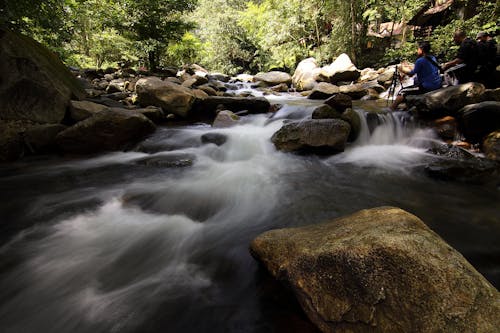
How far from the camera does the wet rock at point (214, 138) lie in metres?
6.18

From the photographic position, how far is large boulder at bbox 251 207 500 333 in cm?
123

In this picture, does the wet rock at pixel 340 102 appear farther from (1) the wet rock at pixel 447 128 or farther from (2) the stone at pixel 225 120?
(2) the stone at pixel 225 120

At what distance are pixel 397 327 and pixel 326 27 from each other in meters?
20.3

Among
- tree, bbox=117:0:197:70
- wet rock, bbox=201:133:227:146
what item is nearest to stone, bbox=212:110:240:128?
wet rock, bbox=201:133:227:146

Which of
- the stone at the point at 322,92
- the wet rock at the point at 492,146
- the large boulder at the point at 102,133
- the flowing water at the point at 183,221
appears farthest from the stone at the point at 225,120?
the wet rock at the point at 492,146

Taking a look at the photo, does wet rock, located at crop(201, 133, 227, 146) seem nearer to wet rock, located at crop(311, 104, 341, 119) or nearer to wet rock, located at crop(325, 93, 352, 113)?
wet rock, located at crop(311, 104, 341, 119)

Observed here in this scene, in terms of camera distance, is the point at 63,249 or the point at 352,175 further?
the point at 352,175

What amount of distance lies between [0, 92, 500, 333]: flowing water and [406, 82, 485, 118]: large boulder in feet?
2.04

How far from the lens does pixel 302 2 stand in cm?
1670

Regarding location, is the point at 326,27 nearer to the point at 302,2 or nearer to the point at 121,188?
the point at 302,2

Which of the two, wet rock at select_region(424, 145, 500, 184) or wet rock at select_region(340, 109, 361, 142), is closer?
wet rock at select_region(424, 145, 500, 184)

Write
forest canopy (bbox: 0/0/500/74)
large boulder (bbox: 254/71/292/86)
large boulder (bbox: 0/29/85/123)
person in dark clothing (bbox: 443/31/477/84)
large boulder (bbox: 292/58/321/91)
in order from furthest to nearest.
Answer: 1. large boulder (bbox: 254/71/292/86)
2. large boulder (bbox: 292/58/321/91)
3. forest canopy (bbox: 0/0/500/74)
4. person in dark clothing (bbox: 443/31/477/84)
5. large boulder (bbox: 0/29/85/123)

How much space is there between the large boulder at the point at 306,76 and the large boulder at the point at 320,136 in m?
9.56

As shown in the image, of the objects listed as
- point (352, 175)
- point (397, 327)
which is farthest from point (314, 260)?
point (352, 175)
